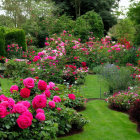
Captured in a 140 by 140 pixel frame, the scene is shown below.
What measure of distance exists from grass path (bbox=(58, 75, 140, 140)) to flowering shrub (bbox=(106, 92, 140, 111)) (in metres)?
0.21

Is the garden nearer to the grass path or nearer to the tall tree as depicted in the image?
the grass path

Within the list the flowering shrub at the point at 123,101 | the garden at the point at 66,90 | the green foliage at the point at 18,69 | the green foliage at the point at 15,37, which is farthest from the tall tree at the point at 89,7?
the flowering shrub at the point at 123,101

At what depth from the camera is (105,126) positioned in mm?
4688

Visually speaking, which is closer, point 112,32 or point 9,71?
point 9,71

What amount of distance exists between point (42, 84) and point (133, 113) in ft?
6.57

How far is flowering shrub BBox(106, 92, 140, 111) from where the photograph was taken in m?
5.48

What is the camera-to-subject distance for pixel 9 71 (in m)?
8.94

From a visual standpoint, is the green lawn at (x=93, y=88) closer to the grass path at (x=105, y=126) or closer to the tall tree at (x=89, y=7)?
the grass path at (x=105, y=126)

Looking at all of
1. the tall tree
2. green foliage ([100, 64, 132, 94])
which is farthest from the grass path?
the tall tree

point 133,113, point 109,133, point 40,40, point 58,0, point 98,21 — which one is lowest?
point 109,133


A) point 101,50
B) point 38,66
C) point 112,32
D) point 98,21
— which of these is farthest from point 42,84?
point 112,32

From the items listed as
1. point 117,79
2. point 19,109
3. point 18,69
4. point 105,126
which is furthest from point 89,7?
point 19,109

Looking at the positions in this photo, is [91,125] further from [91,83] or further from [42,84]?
[91,83]

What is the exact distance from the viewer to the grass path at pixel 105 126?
13.7 ft
